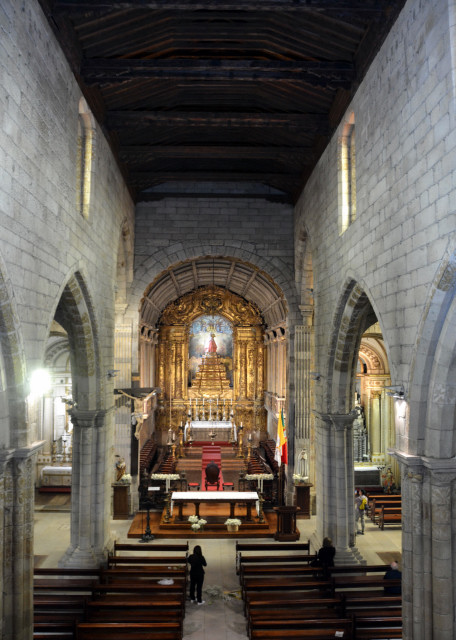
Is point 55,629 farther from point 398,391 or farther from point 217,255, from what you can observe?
point 217,255

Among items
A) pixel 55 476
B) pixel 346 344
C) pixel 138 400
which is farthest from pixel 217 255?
pixel 55 476

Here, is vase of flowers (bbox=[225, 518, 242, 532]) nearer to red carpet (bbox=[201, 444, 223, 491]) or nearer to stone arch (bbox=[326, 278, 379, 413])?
red carpet (bbox=[201, 444, 223, 491])

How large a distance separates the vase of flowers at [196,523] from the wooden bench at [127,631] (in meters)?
7.16

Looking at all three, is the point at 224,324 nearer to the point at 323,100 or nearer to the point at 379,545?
the point at 379,545

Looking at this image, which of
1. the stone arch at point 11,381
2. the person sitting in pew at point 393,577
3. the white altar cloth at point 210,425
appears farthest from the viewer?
the white altar cloth at point 210,425

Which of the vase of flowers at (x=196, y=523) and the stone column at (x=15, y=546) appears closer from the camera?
the stone column at (x=15, y=546)

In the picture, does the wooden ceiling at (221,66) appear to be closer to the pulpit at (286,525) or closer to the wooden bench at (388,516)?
the pulpit at (286,525)

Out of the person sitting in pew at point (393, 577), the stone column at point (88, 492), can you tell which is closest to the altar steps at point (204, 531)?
the stone column at point (88, 492)

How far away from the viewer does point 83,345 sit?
512 inches

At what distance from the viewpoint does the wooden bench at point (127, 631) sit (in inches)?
365

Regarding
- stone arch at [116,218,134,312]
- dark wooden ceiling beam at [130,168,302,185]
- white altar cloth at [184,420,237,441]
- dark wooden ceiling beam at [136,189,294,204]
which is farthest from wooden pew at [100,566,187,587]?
white altar cloth at [184,420,237,441]

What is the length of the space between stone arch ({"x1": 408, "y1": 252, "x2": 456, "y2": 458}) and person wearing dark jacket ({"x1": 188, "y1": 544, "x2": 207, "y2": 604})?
5655mm

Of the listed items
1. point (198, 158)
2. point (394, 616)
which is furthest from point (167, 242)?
point (394, 616)

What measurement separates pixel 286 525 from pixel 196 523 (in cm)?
272
